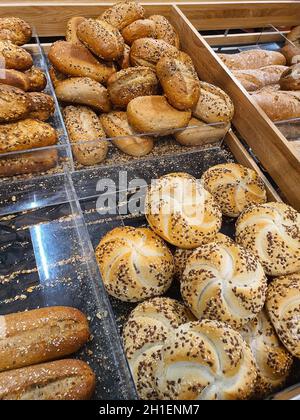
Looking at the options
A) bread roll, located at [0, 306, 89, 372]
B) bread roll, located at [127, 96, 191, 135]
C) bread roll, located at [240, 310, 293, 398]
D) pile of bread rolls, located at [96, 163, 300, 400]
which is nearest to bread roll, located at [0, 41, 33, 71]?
bread roll, located at [127, 96, 191, 135]

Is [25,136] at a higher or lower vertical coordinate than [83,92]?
lower

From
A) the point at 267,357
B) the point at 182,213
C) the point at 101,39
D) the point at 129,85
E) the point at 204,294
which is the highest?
the point at 101,39

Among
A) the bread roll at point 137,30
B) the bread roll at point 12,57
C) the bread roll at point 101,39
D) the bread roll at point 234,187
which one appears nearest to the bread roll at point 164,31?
the bread roll at point 137,30

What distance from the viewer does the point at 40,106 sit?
6.98 ft

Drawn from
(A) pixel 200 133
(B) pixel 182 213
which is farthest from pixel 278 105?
(B) pixel 182 213

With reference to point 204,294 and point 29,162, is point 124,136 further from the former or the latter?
point 204,294

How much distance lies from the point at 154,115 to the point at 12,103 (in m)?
0.80

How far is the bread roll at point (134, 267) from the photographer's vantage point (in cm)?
165

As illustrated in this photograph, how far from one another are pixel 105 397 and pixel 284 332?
79cm

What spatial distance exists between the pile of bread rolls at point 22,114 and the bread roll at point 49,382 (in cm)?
113

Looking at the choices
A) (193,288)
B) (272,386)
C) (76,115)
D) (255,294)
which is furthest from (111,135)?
(272,386)

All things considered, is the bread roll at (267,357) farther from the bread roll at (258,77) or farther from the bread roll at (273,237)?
the bread roll at (258,77)

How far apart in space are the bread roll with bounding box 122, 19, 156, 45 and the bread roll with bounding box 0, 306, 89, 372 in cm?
196

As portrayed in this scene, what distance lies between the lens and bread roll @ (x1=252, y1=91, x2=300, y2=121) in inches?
96.3
